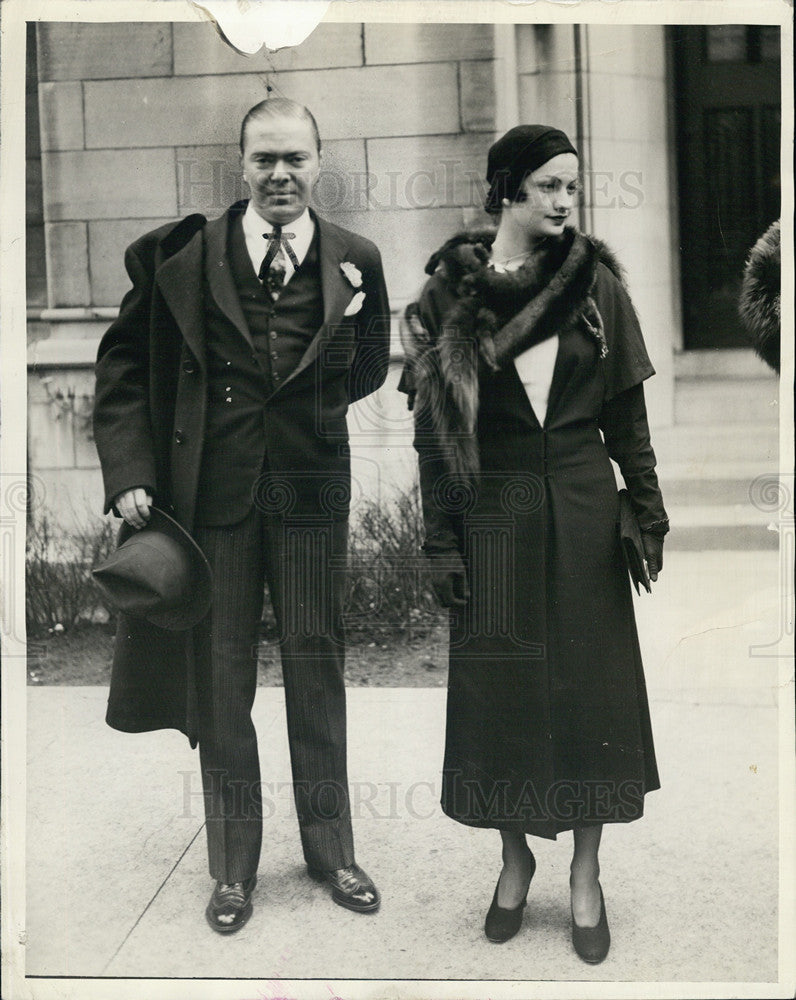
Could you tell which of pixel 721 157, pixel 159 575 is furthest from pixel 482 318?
pixel 159 575

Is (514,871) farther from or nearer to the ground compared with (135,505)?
nearer to the ground

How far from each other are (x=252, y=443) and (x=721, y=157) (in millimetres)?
1846

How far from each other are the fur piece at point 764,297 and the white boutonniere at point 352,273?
4.28ft

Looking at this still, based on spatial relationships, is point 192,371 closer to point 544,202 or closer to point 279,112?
point 279,112

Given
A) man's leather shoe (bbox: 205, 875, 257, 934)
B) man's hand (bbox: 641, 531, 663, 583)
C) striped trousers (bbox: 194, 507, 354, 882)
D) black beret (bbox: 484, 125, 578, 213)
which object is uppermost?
black beret (bbox: 484, 125, 578, 213)

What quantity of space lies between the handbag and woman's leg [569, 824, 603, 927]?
2.65ft

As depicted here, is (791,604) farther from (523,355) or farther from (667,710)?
(523,355)

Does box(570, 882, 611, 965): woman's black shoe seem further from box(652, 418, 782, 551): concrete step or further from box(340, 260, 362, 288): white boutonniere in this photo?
box(340, 260, 362, 288): white boutonniere

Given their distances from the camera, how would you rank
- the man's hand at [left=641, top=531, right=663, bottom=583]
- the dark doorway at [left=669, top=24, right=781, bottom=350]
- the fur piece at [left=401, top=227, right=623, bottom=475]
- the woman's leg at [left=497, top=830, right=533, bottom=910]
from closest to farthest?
the fur piece at [left=401, top=227, right=623, bottom=475]
the man's hand at [left=641, top=531, right=663, bottom=583]
the woman's leg at [left=497, top=830, right=533, bottom=910]
the dark doorway at [left=669, top=24, right=781, bottom=350]

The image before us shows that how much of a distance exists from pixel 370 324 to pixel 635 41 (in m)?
1.29

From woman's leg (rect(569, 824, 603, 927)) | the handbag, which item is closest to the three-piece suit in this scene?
woman's leg (rect(569, 824, 603, 927))

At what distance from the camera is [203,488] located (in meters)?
2.95

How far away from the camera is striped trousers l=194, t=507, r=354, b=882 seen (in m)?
2.96

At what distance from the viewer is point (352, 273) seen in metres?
2.98
